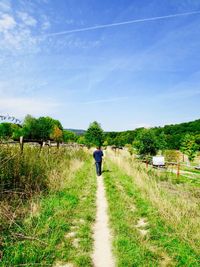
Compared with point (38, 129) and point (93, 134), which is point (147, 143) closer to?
point (93, 134)

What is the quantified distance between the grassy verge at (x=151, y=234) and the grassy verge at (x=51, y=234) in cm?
68

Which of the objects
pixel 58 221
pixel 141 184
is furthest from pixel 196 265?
pixel 141 184

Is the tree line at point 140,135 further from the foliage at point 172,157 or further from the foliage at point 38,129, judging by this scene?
the foliage at point 172,157

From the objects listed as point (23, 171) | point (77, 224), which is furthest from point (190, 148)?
point (77, 224)

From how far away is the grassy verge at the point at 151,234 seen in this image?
454 centimetres

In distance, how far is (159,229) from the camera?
5.90 metres

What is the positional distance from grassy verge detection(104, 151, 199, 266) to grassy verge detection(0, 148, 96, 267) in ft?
2.23

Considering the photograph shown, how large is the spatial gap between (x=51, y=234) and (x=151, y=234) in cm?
215

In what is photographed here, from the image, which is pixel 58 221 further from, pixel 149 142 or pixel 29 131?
pixel 29 131

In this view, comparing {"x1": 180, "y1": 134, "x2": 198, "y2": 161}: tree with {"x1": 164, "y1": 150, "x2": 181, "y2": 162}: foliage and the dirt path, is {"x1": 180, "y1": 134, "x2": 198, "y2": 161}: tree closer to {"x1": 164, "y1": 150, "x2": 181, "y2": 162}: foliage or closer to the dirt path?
{"x1": 164, "y1": 150, "x2": 181, "y2": 162}: foliage

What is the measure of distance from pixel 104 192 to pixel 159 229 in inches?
185

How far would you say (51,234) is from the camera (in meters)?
5.20

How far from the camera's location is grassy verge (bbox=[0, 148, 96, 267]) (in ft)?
14.0

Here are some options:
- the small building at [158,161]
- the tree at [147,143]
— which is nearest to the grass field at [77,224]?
the small building at [158,161]
